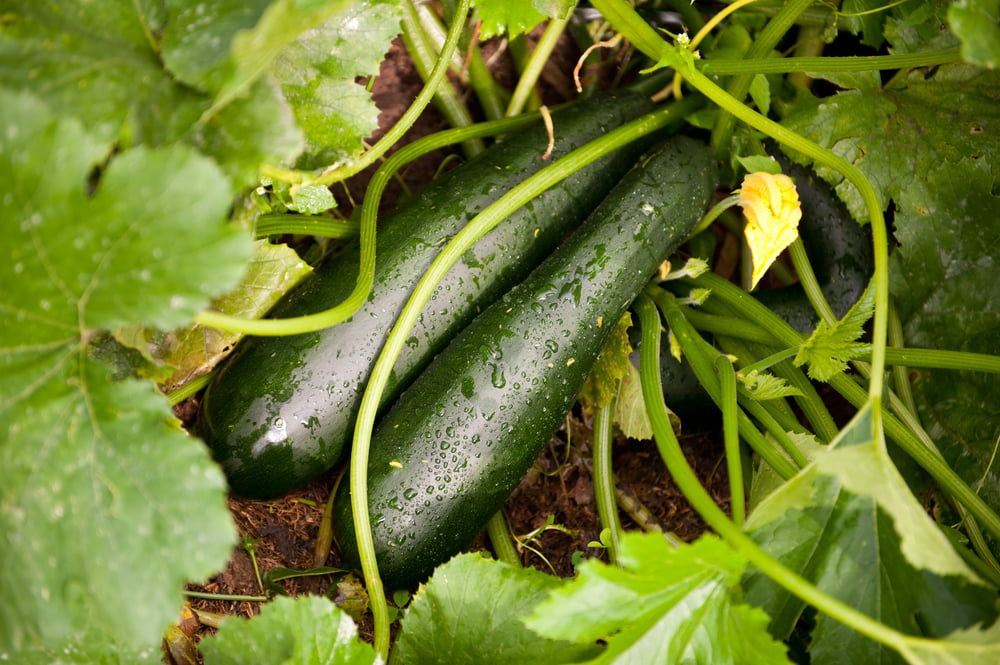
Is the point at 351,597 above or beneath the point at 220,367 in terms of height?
beneath

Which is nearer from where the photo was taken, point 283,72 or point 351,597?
point 283,72

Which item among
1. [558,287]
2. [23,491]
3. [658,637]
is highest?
[23,491]

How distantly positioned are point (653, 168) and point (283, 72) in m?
0.91

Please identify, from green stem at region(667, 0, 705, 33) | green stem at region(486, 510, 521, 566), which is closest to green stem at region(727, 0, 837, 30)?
green stem at region(667, 0, 705, 33)

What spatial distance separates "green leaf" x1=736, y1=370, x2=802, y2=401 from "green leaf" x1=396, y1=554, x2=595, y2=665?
1.93ft

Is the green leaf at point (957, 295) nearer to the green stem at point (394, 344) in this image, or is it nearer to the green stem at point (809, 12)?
the green stem at point (809, 12)

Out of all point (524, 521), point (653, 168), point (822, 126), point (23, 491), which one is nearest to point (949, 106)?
point (822, 126)

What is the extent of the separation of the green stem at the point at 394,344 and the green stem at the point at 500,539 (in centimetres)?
38

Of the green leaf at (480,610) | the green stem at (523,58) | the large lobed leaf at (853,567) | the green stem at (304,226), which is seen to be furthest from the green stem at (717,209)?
the green leaf at (480,610)

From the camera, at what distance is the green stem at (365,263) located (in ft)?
4.49

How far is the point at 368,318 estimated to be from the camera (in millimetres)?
1875

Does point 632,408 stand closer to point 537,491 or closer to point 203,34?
point 537,491

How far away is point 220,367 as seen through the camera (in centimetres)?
197

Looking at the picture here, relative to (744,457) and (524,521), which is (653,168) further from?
(524,521)
